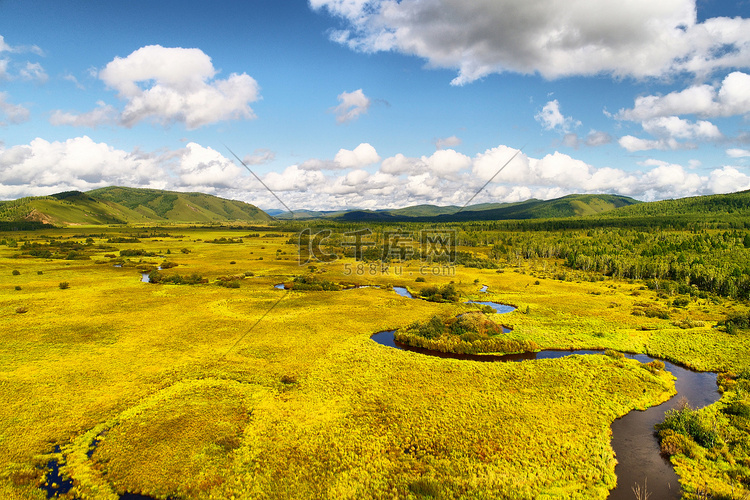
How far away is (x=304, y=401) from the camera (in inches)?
1185

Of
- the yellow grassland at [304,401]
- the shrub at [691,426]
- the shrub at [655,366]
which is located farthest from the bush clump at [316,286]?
the shrub at [691,426]

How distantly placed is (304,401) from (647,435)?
28.5 metres

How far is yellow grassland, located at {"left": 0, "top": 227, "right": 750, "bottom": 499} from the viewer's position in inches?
837

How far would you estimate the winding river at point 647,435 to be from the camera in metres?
21.1

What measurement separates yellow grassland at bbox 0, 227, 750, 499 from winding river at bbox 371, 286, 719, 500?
0.85 m

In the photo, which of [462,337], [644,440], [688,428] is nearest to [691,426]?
[688,428]

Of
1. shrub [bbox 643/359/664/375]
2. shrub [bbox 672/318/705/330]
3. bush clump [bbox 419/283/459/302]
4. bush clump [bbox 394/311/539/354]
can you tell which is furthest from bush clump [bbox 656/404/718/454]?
bush clump [bbox 419/283/459/302]

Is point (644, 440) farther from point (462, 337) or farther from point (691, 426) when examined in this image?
point (462, 337)

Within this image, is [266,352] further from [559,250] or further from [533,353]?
[559,250]

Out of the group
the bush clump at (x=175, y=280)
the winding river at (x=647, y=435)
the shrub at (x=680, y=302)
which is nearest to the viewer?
the winding river at (x=647, y=435)

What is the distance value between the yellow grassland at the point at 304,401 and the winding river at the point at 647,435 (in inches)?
33.5

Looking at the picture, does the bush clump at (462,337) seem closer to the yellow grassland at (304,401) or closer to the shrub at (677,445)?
the yellow grassland at (304,401)

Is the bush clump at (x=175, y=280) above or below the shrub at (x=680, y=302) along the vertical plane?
above

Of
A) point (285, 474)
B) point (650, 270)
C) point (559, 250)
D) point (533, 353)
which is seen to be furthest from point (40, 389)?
point (559, 250)
